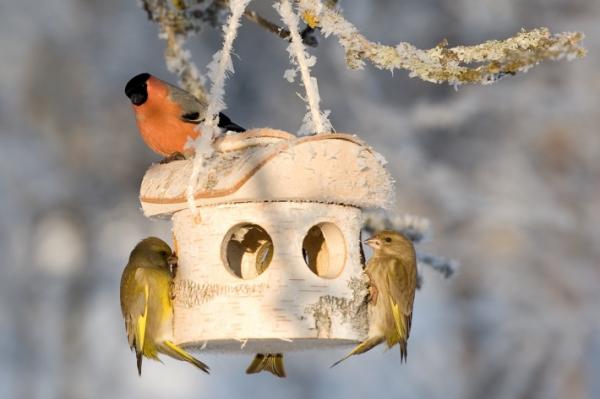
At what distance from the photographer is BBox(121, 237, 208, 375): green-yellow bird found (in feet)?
16.4

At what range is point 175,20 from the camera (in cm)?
614

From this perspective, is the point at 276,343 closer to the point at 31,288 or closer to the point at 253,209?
the point at 253,209

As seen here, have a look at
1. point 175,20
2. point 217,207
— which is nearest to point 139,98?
point 175,20

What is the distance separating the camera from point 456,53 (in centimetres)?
445

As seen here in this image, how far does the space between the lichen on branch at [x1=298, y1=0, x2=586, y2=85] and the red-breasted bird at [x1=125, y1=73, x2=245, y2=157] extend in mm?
1383

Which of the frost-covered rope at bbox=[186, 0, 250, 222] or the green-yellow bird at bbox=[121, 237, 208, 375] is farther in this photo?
the green-yellow bird at bbox=[121, 237, 208, 375]

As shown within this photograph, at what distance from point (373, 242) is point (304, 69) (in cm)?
101

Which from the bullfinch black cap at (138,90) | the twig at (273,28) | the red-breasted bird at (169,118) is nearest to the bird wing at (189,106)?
the red-breasted bird at (169,118)

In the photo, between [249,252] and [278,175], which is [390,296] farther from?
[278,175]

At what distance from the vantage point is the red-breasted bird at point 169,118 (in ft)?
19.7

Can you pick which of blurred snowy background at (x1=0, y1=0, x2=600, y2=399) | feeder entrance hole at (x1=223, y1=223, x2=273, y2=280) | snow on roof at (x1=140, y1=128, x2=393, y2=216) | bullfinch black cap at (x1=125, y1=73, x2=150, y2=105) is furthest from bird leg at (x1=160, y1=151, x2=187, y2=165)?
blurred snowy background at (x1=0, y1=0, x2=600, y2=399)

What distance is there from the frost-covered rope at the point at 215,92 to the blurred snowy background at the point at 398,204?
8.33m

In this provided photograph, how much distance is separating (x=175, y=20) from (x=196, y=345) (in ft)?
6.14

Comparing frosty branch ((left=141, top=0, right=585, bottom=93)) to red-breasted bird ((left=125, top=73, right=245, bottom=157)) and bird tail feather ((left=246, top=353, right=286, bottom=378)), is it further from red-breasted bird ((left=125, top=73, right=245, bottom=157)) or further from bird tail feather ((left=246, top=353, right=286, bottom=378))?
bird tail feather ((left=246, top=353, right=286, bottom=378))
